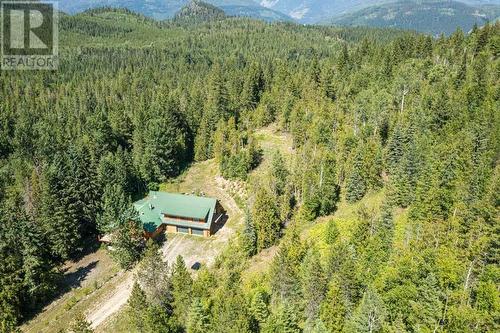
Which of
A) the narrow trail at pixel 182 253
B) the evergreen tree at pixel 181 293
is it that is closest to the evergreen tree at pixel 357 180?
the narrow trail at pixel 182 253

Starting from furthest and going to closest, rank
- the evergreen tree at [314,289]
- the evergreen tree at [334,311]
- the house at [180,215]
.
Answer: the house at [180,215], the evergreen tree at [314,289], the evergreen tree at [334,311]

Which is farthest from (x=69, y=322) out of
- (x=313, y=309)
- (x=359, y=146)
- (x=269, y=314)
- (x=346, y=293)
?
(x=359, y=146)

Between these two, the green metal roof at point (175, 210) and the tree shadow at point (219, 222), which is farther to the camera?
the tree shadow at point (219, 222)

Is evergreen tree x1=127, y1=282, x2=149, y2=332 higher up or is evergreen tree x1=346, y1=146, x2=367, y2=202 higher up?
evergreen tree x1=346, y1=146, x2=367, y2=202

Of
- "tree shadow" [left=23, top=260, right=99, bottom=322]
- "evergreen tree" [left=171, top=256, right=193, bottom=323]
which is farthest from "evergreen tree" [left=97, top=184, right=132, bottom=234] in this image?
"evergreen tree" [left=171, top=256, right=193, bottom=323]

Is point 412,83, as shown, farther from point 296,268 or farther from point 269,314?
point 269,314

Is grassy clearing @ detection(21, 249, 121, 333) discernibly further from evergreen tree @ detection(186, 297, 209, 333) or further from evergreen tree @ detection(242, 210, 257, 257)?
evergreen tree @ detection(186, 297, 209, 333)

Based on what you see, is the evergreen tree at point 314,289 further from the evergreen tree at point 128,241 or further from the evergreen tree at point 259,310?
the evergreen tree at point 128,241
